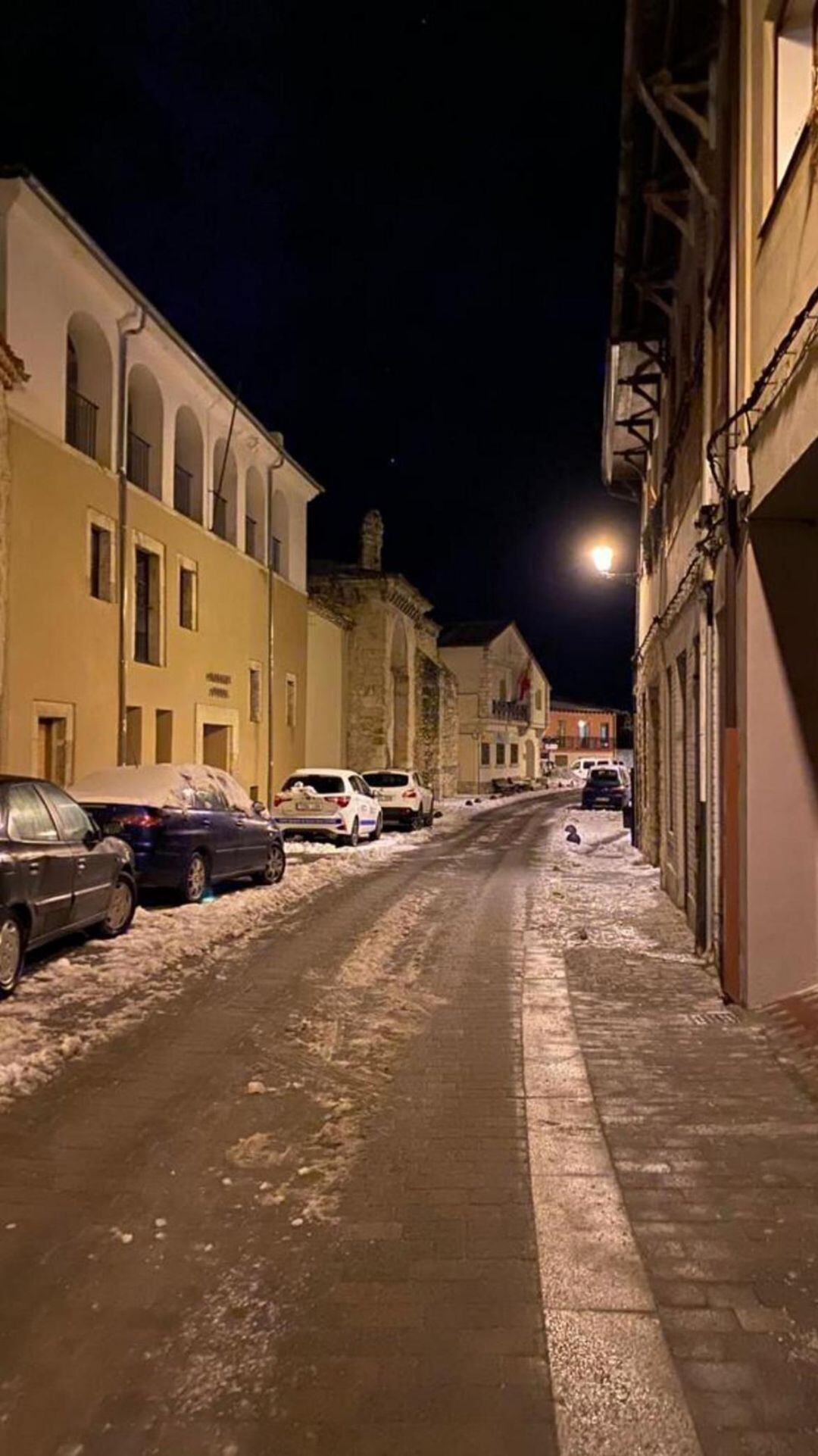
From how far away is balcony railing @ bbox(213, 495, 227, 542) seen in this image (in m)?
24.5

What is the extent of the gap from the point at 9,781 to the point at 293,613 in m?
21.8

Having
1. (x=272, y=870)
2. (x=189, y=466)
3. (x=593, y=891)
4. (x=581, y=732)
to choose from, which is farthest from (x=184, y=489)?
(x=581, y=732)

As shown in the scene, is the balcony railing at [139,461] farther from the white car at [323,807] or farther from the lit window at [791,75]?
the lit window at [791,75]

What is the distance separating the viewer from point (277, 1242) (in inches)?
154

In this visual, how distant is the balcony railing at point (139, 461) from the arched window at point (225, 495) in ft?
11.4

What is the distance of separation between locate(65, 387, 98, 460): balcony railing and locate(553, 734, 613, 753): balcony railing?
78674 mm

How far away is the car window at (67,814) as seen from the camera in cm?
892

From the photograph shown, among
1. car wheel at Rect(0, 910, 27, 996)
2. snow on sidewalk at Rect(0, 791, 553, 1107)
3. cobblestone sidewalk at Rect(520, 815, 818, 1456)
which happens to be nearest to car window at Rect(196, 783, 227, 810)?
snow on sidewalk at Rect(0, 791, 553, 1107)

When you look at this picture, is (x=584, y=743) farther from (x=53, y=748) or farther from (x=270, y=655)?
(x=53, y=748)

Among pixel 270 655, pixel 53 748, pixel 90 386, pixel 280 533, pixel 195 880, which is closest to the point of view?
pixel 195 880

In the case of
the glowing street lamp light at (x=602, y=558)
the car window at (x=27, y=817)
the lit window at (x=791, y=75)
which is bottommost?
the car window at (x=27, y=817)

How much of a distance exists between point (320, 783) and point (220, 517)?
23.9 feet

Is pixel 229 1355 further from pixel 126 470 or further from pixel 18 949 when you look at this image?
pixel 126 470

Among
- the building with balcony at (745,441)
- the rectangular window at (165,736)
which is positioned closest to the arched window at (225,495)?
the rectangular window at (165,736)
